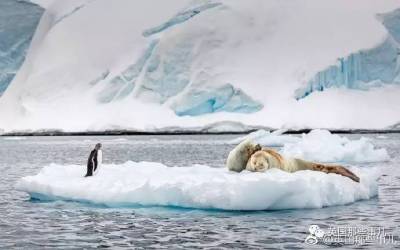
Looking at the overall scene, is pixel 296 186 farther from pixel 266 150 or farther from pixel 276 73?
pixel 276 73

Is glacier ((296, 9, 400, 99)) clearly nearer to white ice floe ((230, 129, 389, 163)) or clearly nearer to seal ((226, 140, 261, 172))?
white ice floe ((230, 129, 389, 163))

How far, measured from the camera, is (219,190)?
10.2m

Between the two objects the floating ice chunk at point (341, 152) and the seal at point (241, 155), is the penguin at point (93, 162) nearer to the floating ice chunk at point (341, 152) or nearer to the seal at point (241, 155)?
the seal at point (241, 155)

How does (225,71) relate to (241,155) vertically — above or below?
above

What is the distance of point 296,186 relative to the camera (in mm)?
10172

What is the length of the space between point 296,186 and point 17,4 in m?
61.1

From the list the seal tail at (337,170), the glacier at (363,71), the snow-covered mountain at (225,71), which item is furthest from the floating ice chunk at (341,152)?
the glacier at (363,71)

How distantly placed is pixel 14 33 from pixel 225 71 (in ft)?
78.5

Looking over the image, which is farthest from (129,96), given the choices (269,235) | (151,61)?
(269,235)

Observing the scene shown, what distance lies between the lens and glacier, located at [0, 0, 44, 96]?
66000 millimetres

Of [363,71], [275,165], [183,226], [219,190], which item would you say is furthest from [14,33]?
[183,226]

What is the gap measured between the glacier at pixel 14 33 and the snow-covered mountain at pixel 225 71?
3.80 meters

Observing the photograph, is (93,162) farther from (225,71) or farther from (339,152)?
(225,71)

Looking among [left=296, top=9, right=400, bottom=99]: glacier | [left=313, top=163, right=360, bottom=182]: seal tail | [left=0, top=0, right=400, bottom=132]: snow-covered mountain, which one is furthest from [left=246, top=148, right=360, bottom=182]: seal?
[left=296, top=9, right=400, bottom=99]: glacier
